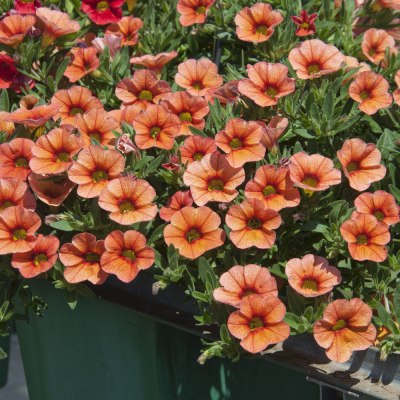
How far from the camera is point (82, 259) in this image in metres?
1.03

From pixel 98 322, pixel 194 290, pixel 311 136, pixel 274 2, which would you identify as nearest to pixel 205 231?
pixel 194 290

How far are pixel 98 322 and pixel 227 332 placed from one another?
41cm

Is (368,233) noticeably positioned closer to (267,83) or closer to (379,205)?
(379,205)

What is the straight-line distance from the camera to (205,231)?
99 cm

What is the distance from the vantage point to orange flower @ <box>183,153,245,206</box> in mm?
1003

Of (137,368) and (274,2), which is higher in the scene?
(274,2)

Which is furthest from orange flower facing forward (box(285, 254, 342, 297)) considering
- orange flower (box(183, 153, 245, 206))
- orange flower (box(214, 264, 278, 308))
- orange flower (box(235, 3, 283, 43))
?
orange flower (box(235, 3, 283, 43))

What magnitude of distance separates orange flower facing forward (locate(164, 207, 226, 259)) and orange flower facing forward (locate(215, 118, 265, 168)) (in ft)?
0.39

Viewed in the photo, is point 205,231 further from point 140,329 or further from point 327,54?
point 327,54

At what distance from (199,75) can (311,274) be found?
0.56 meters

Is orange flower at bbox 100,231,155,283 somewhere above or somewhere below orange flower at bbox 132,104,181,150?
below

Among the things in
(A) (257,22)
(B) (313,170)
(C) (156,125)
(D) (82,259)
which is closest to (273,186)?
(B) (313,170)

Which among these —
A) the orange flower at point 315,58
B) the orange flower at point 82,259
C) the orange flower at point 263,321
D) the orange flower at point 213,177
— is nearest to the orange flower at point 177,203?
the orange flower at point 213,177

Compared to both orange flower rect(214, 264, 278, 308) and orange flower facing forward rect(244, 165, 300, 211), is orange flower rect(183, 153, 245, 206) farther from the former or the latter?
orange flower rect(214, 264, 278, 308)
